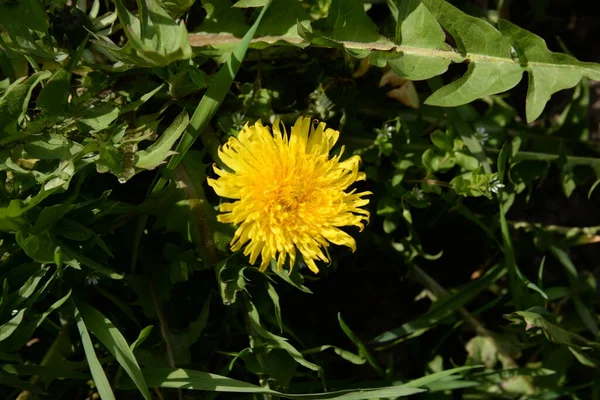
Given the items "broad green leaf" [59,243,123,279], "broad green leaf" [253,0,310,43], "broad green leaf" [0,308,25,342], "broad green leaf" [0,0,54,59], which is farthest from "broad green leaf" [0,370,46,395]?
"broad green leaf" [253,0,310,43]

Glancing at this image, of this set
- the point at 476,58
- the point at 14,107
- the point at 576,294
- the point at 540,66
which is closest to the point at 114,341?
the point at 14,107

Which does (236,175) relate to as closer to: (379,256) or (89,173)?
(89,173)

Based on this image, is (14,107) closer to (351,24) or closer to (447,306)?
(351,24)

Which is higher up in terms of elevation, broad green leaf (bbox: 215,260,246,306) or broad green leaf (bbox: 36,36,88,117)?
broad green leaf (bbox: 36,36,88,117)

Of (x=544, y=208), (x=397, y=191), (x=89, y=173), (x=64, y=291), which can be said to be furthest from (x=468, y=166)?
(x=64, y=291)

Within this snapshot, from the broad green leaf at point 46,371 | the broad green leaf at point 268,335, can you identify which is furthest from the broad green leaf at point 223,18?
the broad green leaf at point 46,371

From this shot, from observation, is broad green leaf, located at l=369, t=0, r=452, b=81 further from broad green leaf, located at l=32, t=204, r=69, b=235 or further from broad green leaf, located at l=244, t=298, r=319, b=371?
broad green leaf, located at l=32, t=204, r=69, b=235
